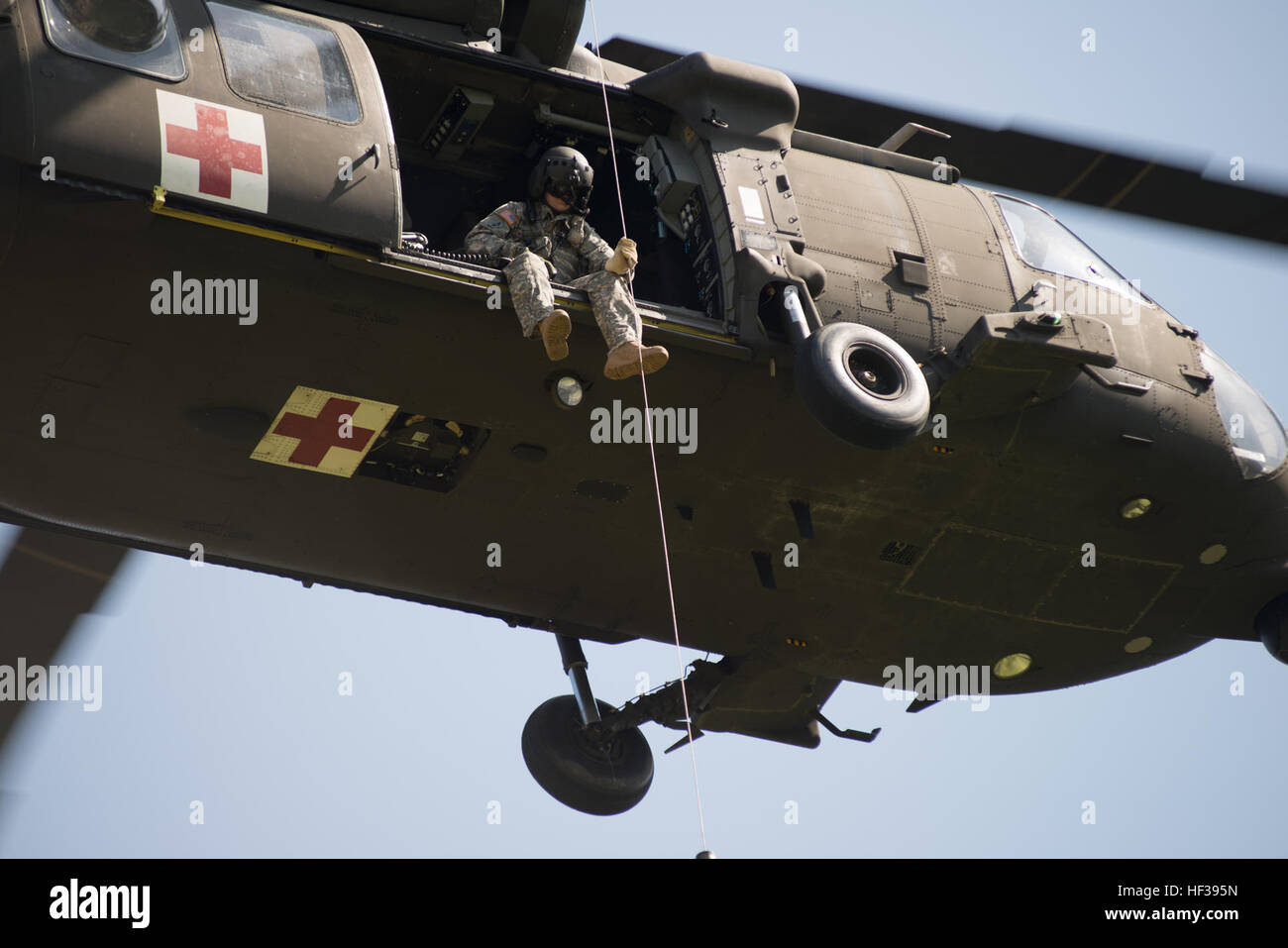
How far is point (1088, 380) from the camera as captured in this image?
10.5 m

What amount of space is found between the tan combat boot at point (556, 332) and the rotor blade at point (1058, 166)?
3468 millimetres

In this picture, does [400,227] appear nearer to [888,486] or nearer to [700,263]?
[700,263]

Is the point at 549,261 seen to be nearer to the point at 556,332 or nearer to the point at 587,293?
the point at 587,293

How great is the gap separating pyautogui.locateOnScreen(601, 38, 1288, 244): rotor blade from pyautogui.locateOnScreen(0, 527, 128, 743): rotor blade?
468 centimetres

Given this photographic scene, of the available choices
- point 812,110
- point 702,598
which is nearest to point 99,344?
point 702,598

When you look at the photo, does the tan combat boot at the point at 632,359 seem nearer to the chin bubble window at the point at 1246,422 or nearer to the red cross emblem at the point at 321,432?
the red cross emblem at the point at 321,432

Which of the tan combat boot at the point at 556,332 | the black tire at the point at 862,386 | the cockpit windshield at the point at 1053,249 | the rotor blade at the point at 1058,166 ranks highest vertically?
the rotor blade at the point at 1058,166

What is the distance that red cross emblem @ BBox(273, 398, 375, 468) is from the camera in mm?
9164

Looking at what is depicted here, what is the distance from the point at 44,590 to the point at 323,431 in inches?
85.0

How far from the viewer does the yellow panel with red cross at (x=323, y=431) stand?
9.12 m

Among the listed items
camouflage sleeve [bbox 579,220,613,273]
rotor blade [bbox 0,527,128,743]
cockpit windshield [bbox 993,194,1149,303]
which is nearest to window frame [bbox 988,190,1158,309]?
cockpit windshield [bbox 993,194,1149,303]

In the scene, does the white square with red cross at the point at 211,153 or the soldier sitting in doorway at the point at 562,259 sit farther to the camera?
the soldier sitting in doorway at the point at 562,259

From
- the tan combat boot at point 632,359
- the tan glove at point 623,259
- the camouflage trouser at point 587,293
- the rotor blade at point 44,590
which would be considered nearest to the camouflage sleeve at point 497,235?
the camouflage trouser at point 587,293

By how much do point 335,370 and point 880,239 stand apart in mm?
3386
